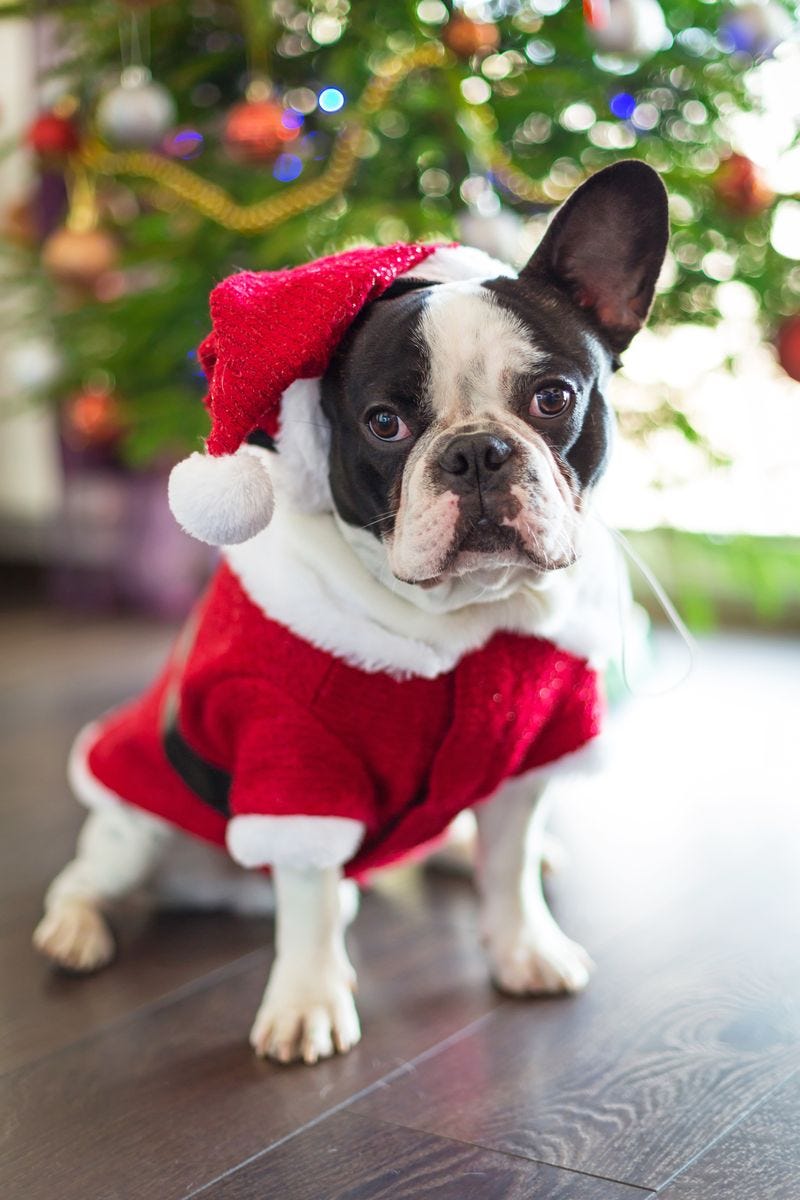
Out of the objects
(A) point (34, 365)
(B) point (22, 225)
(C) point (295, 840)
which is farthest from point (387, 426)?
(A) point (34, 365)

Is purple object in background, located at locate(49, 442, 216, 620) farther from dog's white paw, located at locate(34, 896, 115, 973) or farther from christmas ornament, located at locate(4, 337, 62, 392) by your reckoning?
dog's white paw, located at locate(34, 896, 115, 973)

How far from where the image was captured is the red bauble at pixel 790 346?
183 cm

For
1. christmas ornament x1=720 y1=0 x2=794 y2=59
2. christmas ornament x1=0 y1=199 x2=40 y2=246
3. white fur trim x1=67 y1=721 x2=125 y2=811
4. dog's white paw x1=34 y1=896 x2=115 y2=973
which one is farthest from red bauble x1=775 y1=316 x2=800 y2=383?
christmas ornament x1=0 y1=199 x2=40 y2=246

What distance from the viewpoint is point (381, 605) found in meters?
1.09

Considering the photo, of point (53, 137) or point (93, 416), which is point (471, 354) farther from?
point (93, 416)

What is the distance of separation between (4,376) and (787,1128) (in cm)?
326

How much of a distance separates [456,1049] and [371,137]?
1.30 metres

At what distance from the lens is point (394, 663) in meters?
1.09

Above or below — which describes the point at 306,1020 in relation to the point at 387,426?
below

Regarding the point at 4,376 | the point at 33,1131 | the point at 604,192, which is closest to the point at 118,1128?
the point at 33,1131

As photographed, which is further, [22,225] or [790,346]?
[22,225]

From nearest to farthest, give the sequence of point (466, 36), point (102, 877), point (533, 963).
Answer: point (533, 963)
point (102, 877)
point (466, 36)

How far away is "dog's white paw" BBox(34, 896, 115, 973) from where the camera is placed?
1292 millimetres

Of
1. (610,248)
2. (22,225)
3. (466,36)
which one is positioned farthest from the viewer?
(22,225)
